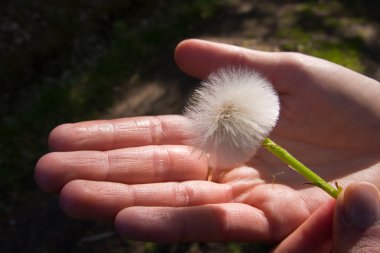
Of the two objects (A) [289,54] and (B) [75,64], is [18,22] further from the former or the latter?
(A) [289,54]

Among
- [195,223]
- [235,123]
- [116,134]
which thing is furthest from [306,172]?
[116,134]

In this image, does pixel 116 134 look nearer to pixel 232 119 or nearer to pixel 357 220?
pixel 232 119

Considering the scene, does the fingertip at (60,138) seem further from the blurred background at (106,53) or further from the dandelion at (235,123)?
the blurred background at (106,53)

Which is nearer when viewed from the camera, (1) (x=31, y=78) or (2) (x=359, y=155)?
(2) (x=359, y=155)

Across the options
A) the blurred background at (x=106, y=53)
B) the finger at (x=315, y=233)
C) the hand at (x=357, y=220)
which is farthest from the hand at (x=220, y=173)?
the blurred background at (x=106, y=53)

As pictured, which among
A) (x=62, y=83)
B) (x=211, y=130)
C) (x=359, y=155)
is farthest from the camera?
(x=62, y=83)

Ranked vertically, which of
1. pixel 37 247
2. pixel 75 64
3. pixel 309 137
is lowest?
pixel 37 247

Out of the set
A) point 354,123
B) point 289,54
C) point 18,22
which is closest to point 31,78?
point 18,22
